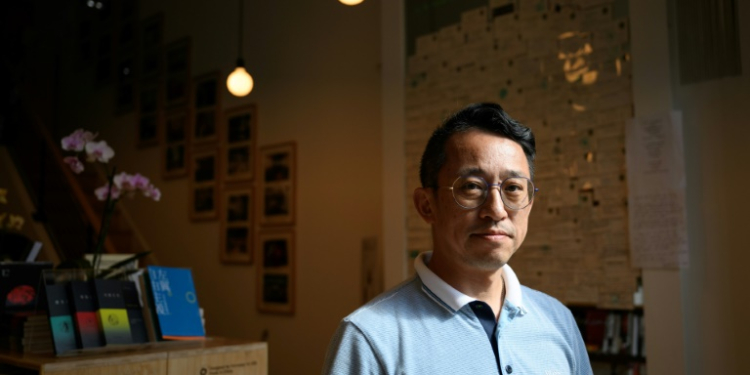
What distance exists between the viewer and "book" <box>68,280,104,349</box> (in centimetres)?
325

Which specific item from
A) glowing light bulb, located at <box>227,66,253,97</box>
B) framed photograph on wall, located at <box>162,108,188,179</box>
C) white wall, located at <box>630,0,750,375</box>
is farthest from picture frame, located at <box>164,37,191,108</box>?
white wall, located at <box>630,0,750,375</box>

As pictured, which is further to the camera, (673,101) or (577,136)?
(577,136)

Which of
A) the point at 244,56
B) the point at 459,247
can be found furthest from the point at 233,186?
the point at 459,247

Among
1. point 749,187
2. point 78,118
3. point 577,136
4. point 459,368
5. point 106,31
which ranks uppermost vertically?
point 106,31

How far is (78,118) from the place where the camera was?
402 inches

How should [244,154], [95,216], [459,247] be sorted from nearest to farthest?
[459,247] → [244,154] → [95,216]

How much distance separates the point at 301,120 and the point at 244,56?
1.22 metres

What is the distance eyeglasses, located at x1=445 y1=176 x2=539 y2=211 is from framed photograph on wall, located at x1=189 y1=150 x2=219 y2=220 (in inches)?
228

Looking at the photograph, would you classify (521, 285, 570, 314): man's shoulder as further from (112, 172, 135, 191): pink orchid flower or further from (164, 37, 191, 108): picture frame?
(164, 37, 191, 108): picture frame

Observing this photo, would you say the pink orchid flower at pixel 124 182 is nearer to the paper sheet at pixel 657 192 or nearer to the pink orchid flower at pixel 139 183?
the pink orchid flower at pixel 139 183

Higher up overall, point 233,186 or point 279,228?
point 233,186

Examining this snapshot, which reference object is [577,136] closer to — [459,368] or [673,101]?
[673,101]

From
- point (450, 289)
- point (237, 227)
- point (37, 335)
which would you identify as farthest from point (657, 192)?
point (237, 227)

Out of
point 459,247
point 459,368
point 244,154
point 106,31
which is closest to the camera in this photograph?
point 459,368
